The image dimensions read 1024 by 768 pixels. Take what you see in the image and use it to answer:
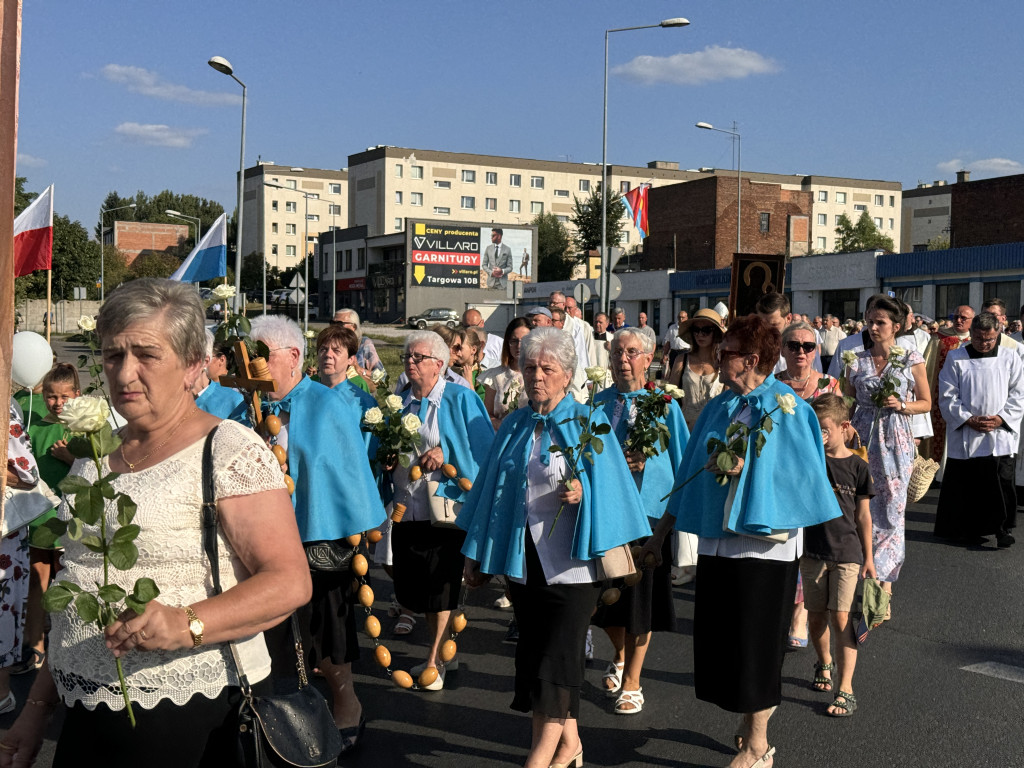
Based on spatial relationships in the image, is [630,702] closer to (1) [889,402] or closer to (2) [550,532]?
(2) [550,532]

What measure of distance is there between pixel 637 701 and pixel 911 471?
365 cm

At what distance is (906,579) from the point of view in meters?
8.61

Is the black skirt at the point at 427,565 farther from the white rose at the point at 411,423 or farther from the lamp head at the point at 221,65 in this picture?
the lamp head at the point at 221,65

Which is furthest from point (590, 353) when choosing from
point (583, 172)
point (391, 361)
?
point (583, 172)

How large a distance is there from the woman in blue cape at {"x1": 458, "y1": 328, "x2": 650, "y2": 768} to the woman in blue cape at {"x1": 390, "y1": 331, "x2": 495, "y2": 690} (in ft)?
4.20

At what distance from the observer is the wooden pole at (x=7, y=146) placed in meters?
1.79

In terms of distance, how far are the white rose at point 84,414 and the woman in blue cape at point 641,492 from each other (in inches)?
140

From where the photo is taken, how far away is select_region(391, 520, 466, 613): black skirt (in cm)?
608

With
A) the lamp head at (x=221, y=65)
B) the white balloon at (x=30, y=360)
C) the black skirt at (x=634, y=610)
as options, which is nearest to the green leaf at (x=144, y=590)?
the black skirt at (x=634, y=610)

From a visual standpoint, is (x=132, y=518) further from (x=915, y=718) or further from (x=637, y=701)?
(x=915, y=718)

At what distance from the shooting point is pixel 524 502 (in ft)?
15.4

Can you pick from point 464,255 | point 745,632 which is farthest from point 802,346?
point 464,255

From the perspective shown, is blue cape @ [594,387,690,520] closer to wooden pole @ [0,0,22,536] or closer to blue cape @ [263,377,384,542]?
Result: blue cape @ [263,377,384,542]

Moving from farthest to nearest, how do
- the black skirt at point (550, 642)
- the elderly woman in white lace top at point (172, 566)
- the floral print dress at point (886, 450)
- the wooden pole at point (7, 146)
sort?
the floral print dress at point (886, 450)
the black skirt at point (550, 642)
the elderly woman in white lace top at point (172, 566)
the wooden pole at point (7, 146)
